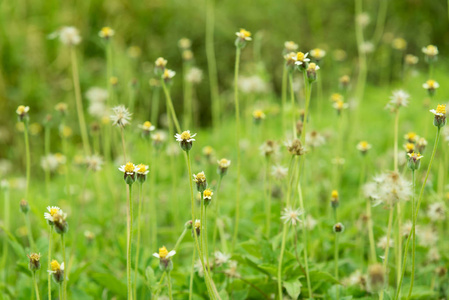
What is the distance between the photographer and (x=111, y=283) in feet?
4.01

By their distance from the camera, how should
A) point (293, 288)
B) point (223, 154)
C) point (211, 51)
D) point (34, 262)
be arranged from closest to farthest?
point (34, 262), point (293, 288), point (211, 51), point (223, 154)

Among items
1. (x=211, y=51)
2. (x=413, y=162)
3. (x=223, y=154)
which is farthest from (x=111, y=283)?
(x=223, y=154)

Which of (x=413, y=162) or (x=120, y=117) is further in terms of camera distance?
(x=120, y=117)

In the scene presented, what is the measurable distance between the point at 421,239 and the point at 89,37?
11.5ft

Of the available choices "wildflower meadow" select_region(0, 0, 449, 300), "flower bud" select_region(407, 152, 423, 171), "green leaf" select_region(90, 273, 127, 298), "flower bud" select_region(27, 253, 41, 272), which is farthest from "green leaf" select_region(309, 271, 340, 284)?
"flower bud" select_region(27, 253, 41, 272)

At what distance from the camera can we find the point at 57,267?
90 cm

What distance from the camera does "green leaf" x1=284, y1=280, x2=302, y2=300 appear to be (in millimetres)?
1016

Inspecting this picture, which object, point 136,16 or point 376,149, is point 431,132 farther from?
point 136,16

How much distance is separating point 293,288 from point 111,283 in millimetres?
436

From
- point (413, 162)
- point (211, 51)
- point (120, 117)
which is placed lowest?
point (413, 162)

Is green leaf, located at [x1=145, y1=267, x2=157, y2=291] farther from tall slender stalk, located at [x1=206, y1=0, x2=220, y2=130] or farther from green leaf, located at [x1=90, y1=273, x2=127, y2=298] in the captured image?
tall slender stalk, located at [x1=206, y1=0, x2=220, y2=130]

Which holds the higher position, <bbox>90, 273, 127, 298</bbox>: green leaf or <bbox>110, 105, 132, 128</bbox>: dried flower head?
<bbox>110, 105, 132, 128</bbox>: dried flower head

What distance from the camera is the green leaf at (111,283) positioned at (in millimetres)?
1205

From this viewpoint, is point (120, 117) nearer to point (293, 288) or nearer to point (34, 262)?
point (34, 262)
